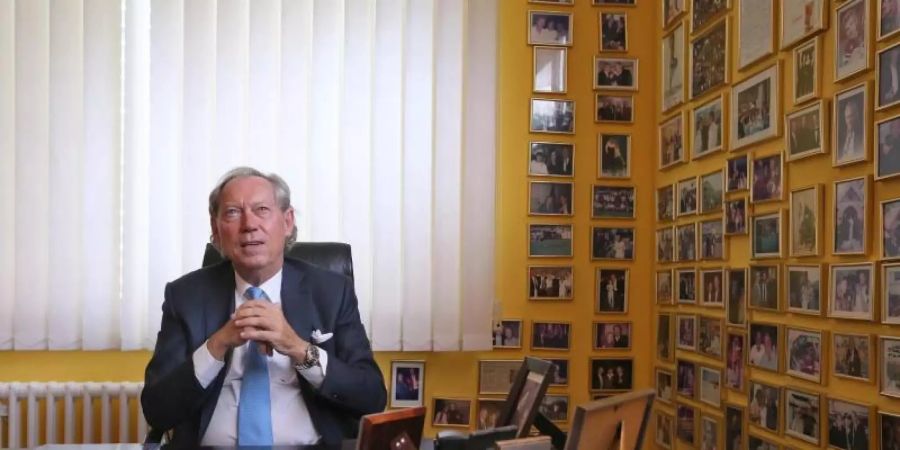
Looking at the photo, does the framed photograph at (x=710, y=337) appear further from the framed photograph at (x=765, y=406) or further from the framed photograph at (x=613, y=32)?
the framed photograph at (x=613, y=32)

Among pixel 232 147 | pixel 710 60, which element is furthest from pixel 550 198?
pixel 232 147

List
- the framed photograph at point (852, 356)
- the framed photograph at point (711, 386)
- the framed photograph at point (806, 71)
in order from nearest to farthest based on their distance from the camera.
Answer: the framed photograph at point (852, 356), the framed photograph at point (806, 71), the framed photograph at point (711, 386)

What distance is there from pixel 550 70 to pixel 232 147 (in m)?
1.28

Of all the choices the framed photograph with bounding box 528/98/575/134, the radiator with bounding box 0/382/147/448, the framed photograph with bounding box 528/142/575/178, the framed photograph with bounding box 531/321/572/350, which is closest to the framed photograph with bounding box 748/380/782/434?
the framed photograph with bounding box 531/321/572/350

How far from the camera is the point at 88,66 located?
3.39 m

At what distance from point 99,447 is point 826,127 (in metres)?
1.89

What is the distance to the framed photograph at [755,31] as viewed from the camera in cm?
260

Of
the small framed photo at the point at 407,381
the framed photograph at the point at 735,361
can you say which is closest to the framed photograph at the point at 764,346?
the framed photograph at the point at 735,361

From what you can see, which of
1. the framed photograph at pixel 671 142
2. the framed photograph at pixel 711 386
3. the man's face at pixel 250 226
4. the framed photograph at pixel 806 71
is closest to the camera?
the man's face at pixel 250 226

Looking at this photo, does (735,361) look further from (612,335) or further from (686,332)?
(612,335)

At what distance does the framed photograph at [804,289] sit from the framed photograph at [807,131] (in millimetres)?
299

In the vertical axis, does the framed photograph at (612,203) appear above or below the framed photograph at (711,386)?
above

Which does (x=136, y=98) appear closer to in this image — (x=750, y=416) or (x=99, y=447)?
(x=99, y=447)

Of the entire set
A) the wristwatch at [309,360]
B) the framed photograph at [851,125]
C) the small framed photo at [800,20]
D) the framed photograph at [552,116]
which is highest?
the small framed photo at [800,20]
